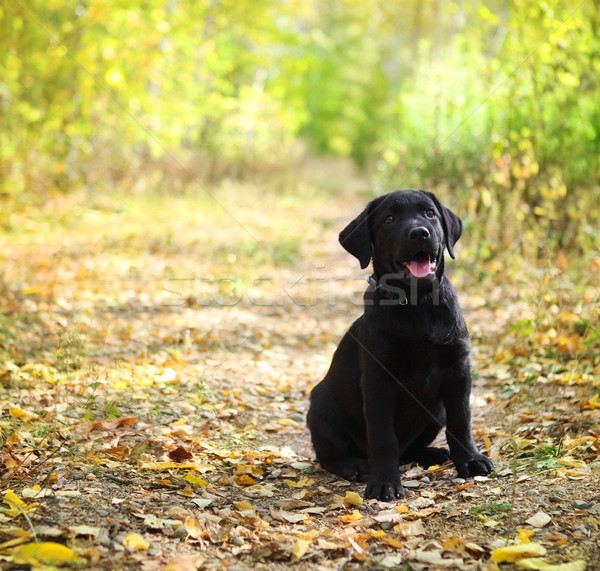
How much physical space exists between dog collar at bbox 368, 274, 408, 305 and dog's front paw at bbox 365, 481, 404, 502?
3.24 feet

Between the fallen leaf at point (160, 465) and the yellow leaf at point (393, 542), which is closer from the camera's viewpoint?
the yellow leaf at point (393, 542)

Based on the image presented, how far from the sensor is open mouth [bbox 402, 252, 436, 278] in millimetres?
3470

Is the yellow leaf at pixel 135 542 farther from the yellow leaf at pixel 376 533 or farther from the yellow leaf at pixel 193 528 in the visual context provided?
the yellow leaf at pixel 376 533

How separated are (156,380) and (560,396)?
298 centimetres

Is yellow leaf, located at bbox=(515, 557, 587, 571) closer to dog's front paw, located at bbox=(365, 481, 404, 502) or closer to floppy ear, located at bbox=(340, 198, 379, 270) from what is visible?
dog's front paw, located at bbox=(365, 481, 404, 502)

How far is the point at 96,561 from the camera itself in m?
2.34

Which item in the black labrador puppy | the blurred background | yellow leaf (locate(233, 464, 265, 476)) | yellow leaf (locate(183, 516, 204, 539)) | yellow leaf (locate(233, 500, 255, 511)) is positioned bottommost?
yellow leaf (locate(233, 464, 265, 476))

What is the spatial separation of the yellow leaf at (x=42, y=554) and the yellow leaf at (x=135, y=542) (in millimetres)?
235

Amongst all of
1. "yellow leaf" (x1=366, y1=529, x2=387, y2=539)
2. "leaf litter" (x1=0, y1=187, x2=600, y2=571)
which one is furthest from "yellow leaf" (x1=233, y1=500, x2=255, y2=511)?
"yellow leaf" (x1=366, y1=529, x2=387, y2=539)

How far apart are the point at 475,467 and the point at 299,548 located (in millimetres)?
1317

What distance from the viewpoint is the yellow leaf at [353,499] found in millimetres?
3176

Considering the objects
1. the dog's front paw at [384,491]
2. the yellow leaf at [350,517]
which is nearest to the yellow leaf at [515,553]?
the yellow leaf at [350,517]

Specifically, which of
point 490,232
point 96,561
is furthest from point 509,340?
point 96,561

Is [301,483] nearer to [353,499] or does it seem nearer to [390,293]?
[353,499]
